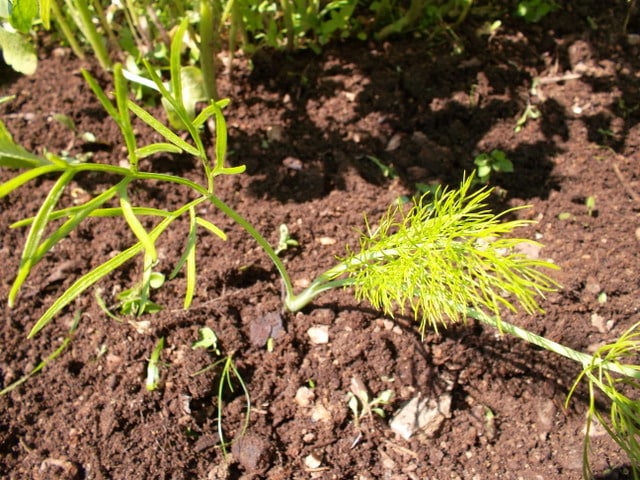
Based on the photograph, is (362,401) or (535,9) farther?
(535,9)

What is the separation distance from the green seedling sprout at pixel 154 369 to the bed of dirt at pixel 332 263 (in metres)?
0.02

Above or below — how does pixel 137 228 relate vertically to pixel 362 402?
above

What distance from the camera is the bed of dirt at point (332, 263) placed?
1548mm

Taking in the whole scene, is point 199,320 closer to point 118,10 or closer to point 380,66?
point 380,66

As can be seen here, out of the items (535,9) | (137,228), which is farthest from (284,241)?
(535,9)

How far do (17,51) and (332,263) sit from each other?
1.13 metres

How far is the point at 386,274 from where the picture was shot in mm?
1303

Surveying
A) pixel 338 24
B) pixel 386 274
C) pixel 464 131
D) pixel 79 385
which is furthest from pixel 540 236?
pixel 79 385

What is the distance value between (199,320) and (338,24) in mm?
1280

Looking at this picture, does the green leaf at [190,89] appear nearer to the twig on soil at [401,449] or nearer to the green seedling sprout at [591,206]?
the twig on soil at [401,449]

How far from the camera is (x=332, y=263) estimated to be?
1.82 m

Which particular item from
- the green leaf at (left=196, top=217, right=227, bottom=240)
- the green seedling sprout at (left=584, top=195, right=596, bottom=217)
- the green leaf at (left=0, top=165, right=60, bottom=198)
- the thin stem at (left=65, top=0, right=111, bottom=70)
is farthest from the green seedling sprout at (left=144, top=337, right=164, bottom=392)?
the green seedling sprout at (left=584, top=195, right=596, bottom=217)

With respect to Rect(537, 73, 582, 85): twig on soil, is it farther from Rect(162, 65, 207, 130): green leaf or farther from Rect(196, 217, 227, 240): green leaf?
Rect(196, 217, 227, 240): green leaf

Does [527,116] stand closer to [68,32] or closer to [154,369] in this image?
[154,369]
